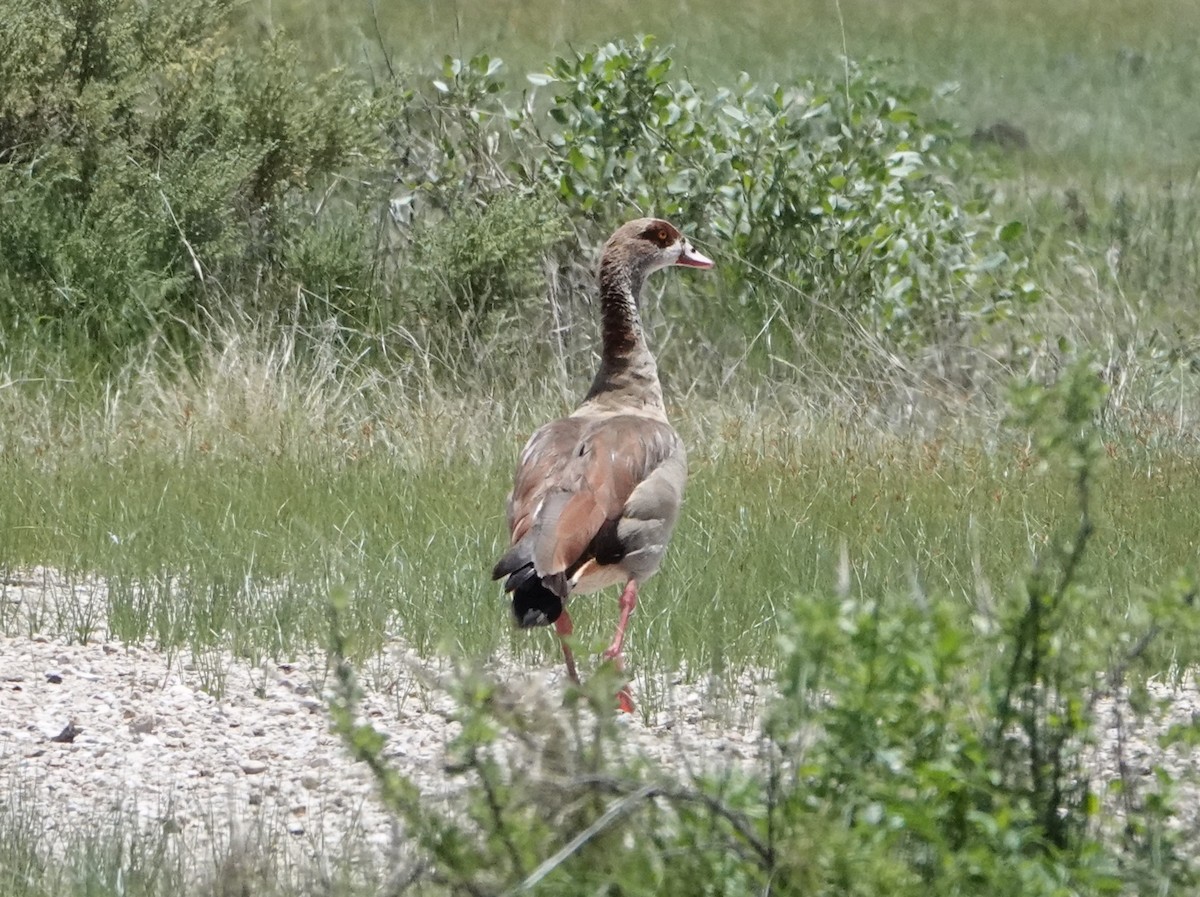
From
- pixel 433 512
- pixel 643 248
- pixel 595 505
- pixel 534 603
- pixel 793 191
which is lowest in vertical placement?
pixel 433 512

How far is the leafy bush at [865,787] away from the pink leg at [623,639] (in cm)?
235

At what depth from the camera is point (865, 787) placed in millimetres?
3391

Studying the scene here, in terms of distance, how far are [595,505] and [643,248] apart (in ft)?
6.83

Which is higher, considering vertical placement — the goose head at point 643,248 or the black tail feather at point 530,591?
the goose head at point 643,248

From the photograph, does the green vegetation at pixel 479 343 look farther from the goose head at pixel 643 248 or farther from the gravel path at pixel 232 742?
the goose head at pixel 643 248

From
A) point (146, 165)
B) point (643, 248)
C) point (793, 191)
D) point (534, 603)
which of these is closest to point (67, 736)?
point (534, 603)

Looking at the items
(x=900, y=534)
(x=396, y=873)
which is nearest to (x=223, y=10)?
(x=900, y=534)

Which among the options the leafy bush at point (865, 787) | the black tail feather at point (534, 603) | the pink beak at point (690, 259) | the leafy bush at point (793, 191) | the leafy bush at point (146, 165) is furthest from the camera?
the leafy bush at point (793, 191)

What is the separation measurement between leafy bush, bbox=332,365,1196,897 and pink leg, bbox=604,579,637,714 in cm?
235

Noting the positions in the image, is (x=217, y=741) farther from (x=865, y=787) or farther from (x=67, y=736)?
(x=865, y=787)

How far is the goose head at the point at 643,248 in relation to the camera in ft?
26.7

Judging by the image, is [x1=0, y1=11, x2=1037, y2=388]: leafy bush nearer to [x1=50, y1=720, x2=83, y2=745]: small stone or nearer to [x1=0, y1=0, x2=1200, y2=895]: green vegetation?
[x1=0, y1=0, x2=1200, y2=895]: green vegetation

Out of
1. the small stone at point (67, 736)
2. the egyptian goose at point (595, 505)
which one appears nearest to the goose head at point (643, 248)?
the egyptian goose at point (595, 505)

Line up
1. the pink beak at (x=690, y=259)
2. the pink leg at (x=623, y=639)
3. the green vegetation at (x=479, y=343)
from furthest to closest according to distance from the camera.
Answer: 1. the pink beak at (x=690, y=259)
2. the green vegetation at (x=479, y=343)
3. the pink leg at (x=623, y=639)
